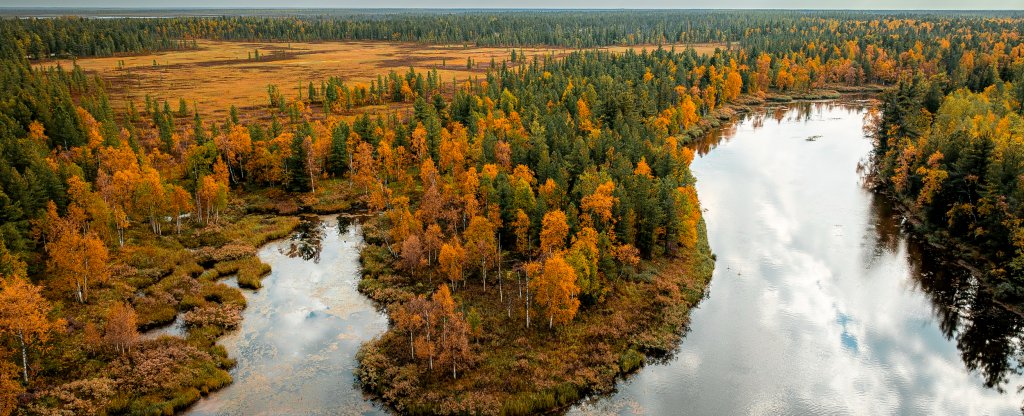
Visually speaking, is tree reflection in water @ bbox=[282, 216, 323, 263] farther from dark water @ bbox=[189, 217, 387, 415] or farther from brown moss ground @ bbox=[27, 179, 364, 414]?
brown moss ground @ bbox=[27, 179, 364, 414]

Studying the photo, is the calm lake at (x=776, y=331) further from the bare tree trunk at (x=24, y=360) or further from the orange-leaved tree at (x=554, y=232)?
the orange-leaved tree at (x=554, y=232)

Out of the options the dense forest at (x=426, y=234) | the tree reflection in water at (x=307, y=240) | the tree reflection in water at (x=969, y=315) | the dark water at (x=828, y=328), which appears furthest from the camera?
the tree reflection in water at (x=307, y=240)

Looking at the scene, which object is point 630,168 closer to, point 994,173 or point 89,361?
point 994,173

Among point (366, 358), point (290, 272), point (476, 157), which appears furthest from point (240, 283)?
point (476, 157)

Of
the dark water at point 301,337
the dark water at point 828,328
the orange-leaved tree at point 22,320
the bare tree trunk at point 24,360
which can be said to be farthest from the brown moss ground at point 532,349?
the bare tree trunk at point 24,360

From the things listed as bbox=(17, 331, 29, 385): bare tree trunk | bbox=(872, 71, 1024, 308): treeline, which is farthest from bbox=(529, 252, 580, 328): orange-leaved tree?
bbox=(872, 71, 1024, 308): treeline
